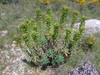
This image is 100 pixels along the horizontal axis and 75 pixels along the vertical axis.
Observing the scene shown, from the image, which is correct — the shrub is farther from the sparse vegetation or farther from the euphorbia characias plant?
the euphorbia characias plant

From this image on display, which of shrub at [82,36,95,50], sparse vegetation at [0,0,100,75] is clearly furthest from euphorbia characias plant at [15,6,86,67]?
shrub at [82,36,95,50]

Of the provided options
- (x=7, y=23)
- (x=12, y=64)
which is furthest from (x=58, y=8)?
(x=12, y=64)

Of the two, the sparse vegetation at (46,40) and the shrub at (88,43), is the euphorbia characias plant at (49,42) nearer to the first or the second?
the sparse vegetation at (46,40)

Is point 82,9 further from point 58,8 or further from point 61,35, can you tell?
point 61,35

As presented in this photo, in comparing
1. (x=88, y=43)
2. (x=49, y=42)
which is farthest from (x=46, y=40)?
(x=88, y=43)

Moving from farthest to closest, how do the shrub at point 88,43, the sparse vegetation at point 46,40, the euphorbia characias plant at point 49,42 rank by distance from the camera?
1. the shrub at point 88,43
2. the sparse vegetation at point 46,40
3. the euphorbia characias plant at point 49,42

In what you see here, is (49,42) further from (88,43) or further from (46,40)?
(88,43)

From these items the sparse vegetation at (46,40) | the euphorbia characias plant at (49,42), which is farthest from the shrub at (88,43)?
the euphorbia characias plant at (49,42)

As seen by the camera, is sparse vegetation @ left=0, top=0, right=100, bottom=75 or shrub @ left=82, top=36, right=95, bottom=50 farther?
shrub @ left=82, top=36, right=95, bottom=50

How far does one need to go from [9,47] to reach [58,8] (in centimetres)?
375

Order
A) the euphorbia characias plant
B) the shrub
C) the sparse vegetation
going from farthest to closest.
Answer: the shrub
the sparse vegetation
the euphorbia characias plant

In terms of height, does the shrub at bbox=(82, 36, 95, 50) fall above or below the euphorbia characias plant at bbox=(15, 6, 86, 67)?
below

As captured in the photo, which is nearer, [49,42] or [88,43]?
[49,42]

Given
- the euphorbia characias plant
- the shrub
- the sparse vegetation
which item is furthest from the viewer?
the shrub
